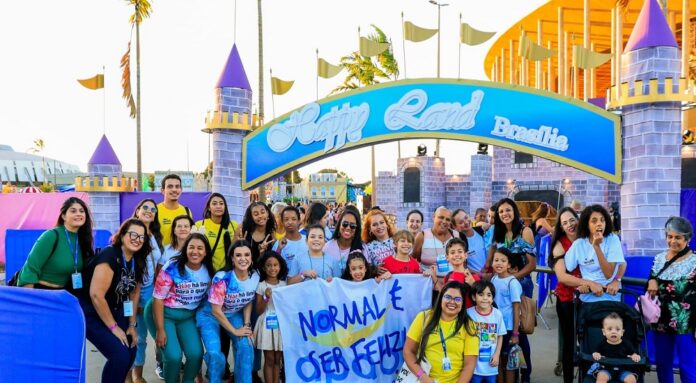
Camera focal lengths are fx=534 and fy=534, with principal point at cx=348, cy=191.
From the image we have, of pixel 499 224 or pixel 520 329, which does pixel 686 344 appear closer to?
pixel 520 329

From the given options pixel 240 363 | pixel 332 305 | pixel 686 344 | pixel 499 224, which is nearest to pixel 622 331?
pixel 686 344

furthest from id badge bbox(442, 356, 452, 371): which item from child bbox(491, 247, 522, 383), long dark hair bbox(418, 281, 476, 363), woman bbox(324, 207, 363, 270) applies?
woman bbox(324, 207, 363, 270)

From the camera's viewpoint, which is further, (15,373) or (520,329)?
(520,329)

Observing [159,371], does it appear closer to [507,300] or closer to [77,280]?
[77,280]

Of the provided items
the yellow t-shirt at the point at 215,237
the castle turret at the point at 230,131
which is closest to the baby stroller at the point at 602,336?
the yellow t-shirt at the point at 215,237

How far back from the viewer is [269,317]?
15.7 ft

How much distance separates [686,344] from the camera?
172 inches

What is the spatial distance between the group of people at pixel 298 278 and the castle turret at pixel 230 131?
315 cm

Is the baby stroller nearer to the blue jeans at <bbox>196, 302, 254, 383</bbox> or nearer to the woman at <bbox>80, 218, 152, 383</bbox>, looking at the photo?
the blue jeans at <bbox>196, 302, 254, 383</bbox>

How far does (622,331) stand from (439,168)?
19573 millimetres

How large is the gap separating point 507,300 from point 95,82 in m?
10.4

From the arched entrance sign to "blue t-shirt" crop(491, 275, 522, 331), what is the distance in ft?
10.9

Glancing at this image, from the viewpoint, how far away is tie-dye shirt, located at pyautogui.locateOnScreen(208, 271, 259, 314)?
179 inches

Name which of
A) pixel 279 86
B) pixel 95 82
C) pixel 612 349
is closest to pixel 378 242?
pixel 612 349
